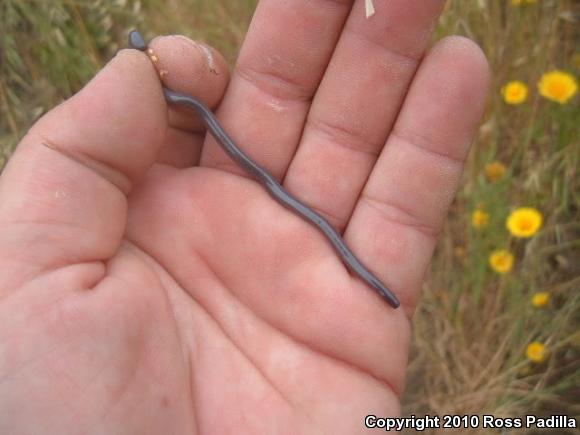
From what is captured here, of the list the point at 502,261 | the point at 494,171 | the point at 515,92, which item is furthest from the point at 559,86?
the point at 502,261

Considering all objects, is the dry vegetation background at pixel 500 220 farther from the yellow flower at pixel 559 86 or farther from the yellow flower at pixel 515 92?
the yellow flower at pixel 559 86

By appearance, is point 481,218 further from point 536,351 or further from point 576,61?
point 576,61

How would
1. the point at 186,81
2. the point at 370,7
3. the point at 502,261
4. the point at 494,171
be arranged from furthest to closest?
the point at 494,171
the point at 502,261
the point at 186,81
the point at 370,7

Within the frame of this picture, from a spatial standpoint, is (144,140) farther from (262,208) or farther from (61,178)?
(262,208)

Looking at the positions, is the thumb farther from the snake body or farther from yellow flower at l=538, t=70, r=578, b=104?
yellow flower at l=538, t=70, r=578, b=104

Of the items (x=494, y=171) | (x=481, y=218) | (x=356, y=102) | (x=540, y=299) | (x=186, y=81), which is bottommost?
(x=540, y=299)

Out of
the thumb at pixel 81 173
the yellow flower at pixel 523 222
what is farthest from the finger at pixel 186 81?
the yellow flower at pixel 523 222

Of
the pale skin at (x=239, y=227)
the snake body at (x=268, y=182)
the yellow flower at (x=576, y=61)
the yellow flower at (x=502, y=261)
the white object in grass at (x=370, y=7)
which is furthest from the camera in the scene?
the yellow flower at (x=576, y=61)

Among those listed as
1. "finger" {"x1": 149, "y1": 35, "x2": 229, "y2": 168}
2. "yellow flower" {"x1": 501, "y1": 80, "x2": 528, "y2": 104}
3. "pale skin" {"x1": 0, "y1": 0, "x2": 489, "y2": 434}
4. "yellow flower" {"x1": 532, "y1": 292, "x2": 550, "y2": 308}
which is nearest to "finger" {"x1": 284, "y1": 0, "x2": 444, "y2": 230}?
"pale skin" {"x1": 0, "y1": 0, "x2": 489, "y2": 434}
